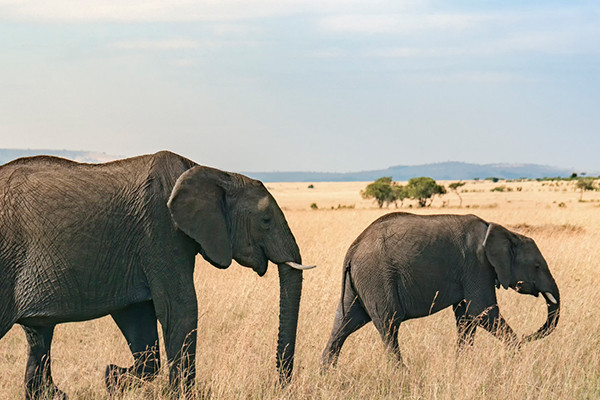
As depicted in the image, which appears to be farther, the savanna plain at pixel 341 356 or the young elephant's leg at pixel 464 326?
the young elephant's leg at pixel 464 326

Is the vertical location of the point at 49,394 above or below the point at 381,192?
below

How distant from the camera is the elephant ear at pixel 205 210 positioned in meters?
5.18

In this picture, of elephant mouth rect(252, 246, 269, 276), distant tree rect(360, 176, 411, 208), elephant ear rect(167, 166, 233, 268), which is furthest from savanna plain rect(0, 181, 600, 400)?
distant tree rect(360, 176, 411, 208)

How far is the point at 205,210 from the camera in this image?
530 cm

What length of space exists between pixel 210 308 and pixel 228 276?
2762mm

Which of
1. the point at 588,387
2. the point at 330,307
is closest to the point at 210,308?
the point at 330,307

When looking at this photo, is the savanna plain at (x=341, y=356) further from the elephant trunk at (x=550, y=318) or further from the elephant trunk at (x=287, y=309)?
the elephant trunk at (x=287, y=309)

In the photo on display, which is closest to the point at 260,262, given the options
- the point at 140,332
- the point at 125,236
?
the point at 125,236

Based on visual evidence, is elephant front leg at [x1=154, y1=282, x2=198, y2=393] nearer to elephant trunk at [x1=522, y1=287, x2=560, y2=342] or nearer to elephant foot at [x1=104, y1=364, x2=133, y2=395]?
elephant foot at [x1=104, y1=364, x2=133, y2=395]

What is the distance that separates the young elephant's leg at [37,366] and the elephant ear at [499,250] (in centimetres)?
470

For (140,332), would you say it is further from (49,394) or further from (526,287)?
(526,287)

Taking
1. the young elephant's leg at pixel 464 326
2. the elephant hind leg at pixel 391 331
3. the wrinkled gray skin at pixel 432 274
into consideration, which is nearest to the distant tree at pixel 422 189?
the young elephant's leg at pixel 464 326

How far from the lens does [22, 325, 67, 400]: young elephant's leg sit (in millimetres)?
5945

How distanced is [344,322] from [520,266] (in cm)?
216
